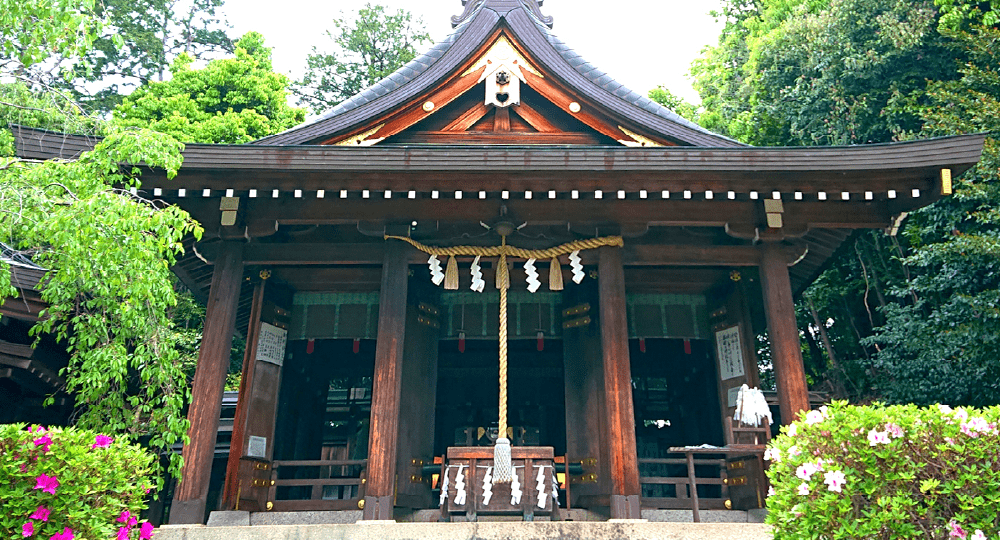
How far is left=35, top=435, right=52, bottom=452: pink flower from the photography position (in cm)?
458

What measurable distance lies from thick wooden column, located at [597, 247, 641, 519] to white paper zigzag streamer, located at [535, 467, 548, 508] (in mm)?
681

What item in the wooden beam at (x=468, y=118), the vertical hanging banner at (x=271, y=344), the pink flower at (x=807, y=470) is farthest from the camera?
the wooden beam at (x=468, y=118)

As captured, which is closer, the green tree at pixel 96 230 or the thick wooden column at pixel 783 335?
the green tree at pixel 96 230

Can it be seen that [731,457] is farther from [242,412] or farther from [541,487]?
[242,412]

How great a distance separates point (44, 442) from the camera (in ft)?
15.1

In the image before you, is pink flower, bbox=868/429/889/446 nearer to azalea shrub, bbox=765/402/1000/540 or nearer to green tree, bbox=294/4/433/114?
azalea shrub, bbox=765/402/1000/540

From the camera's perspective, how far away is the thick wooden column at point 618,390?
272 inches

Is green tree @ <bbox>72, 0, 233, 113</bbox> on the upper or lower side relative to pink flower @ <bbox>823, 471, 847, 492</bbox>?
upper

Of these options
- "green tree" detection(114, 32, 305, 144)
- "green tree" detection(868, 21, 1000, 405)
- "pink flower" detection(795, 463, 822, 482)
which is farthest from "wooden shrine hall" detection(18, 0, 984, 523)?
"green tree" detection(114, 32, 305, 144)

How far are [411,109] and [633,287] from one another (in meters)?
3.75

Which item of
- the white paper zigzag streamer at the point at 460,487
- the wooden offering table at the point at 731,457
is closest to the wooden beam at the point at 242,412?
the white paper zigzag streamer at the point at 460,487

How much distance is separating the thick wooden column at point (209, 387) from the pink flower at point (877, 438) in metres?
5.92

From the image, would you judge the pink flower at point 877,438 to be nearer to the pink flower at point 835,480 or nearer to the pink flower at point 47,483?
the pink flower at point 835,480

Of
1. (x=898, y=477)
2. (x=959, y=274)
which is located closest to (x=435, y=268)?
(x=898, y=477)
